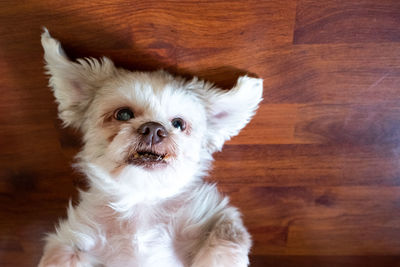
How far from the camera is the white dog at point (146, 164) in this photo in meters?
0.95

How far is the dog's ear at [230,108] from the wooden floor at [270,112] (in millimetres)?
67

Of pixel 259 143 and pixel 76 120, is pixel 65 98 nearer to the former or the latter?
pixel 76 120

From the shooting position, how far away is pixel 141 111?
0.97m

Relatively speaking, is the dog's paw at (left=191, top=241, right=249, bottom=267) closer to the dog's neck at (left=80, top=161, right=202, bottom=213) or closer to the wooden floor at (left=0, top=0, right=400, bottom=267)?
the dog's neck at (left=80, top=161, right=202, bottom=213)

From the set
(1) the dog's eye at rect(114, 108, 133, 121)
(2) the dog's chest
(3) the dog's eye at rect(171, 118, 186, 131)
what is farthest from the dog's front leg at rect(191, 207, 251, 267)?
(1) the dog's eye at rect(114, 108, 133, 121)

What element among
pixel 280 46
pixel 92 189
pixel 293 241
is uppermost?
pixel 280 46

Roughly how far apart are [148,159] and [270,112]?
0.50 m

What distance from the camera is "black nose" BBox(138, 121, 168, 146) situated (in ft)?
2.89

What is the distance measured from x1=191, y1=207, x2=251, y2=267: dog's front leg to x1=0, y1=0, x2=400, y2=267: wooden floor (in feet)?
0.96

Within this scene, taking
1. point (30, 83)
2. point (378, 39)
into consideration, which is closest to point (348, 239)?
point (378, 39)

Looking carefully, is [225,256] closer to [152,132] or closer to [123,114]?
[152,132]

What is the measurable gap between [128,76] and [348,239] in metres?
1.21

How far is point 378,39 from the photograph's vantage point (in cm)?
101

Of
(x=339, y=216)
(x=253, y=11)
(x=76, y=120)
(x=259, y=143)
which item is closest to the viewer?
(x=253, y=11)
